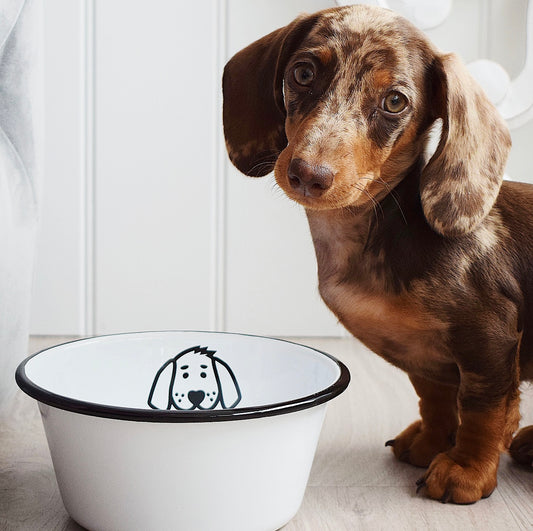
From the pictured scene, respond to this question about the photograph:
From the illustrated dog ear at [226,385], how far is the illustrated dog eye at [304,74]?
12.6 inches

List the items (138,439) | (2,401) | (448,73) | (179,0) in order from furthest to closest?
(179,0) < (2,401) < (448,73) < (138,439)

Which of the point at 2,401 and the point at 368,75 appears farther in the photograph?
the point at 2,401

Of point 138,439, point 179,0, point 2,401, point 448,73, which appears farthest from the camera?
point 179,0

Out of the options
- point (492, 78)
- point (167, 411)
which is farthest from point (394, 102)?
point (492, 78)

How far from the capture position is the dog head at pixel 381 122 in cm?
67

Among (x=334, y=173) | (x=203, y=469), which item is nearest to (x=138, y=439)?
(x=203, y=469)

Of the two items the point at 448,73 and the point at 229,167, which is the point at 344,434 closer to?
the point at 448,73

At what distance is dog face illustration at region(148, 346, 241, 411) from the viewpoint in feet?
2.84

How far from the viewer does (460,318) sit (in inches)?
29.8

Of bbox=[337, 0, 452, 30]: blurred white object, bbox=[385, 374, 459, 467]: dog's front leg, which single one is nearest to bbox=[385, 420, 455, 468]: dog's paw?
bbox=[385, 374, 459, 467]: dog's front leg

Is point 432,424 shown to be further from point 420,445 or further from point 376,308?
point 376,308

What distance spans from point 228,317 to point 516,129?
2.27ft

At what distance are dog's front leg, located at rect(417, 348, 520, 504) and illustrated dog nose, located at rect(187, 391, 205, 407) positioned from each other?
25 cm

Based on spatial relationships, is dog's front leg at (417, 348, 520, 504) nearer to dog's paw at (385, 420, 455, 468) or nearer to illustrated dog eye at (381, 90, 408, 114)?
dog's paw at (385, 420, 455, 468)
